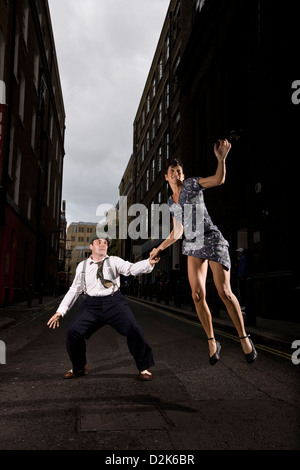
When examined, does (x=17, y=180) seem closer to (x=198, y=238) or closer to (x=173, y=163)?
(x=173, y=163)

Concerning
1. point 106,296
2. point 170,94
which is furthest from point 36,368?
point 170,94

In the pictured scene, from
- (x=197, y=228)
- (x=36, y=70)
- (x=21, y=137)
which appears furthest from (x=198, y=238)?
(x=36, y=70)

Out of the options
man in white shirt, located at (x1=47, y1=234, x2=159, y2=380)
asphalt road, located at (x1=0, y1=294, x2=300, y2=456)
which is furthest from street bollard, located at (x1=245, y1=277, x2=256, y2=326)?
man in white shirt, located at (x1=47, y1=234, x2=159, y2=380)

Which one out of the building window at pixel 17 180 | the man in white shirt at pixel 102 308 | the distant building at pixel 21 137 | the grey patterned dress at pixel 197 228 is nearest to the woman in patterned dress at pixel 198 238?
the grey patterned dress at pixel 197 228

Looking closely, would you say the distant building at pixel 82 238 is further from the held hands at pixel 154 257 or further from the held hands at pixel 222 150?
the held hands at pixel 222 150

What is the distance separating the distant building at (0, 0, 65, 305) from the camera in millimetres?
15719

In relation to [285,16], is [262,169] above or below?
below

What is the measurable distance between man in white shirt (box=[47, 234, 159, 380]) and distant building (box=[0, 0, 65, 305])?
435 inches

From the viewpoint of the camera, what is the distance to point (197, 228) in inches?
80.0

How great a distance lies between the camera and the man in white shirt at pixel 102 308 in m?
2.90

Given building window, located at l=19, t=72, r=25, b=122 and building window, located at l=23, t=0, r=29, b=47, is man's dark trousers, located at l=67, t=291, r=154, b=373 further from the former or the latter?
building window, located at l=23, t=0, r=29, b=47

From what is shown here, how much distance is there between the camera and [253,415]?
10.8ft
